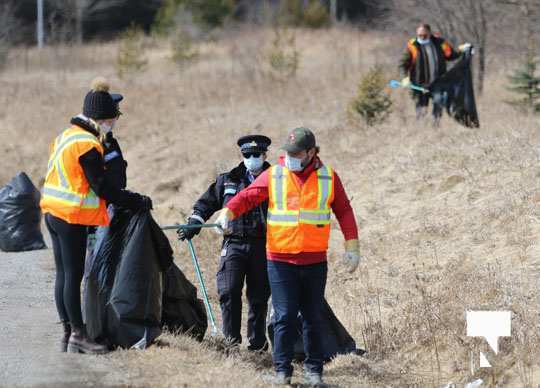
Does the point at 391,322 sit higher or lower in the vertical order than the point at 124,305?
lower

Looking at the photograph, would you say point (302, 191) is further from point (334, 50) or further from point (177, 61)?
point (334, 50)

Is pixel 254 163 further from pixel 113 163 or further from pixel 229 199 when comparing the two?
pixel 113 163

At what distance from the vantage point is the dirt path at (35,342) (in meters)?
7.22

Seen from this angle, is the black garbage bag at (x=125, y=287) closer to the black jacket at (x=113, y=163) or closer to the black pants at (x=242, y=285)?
the black jacket at (x=113, y=163)

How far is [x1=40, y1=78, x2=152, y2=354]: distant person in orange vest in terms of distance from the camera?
7.65 meters

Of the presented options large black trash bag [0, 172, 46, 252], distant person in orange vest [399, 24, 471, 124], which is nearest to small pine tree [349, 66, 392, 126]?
distant person in orange vest [399, 24, 471, 124]

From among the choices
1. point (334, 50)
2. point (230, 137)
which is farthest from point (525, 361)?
point (334, 50)

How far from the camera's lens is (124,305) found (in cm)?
787

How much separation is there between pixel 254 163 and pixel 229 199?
0.34 meters

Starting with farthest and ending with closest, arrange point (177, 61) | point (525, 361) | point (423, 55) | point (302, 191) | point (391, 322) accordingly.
Answer: point (177, 61) → point (423, 55) → point (391, 322) → point (525, 361) → point (302, 191)

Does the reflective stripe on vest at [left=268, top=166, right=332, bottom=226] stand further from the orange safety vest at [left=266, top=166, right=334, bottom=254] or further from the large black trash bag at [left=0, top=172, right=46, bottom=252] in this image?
the large black trash bag at [left=0, top=172, right=46, bottom=252]

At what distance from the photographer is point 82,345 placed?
784 cm

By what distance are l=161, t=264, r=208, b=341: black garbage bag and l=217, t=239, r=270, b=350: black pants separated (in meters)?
0.35

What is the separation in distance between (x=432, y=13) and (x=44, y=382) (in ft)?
66.1
